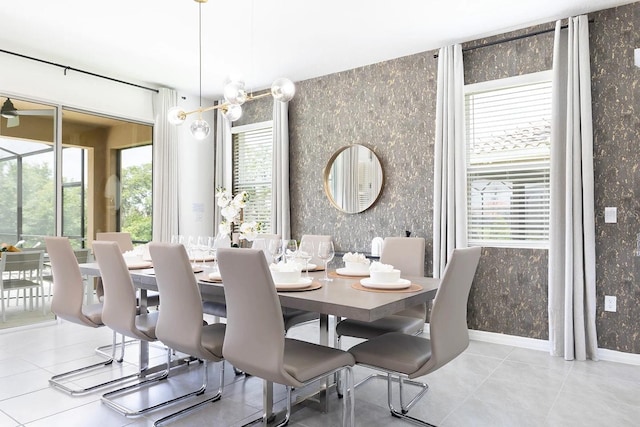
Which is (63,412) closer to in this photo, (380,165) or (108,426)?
(108,426)

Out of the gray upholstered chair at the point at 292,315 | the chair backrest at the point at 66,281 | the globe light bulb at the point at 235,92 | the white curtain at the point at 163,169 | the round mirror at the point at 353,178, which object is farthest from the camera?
the white curtain at the point at 163,169

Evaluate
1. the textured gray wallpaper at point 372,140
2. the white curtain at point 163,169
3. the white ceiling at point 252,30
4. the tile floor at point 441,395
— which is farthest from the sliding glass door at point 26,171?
the textured gray wallpaper at point 372,140

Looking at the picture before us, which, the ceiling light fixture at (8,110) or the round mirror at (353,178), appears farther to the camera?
the round mirror at (353,178)

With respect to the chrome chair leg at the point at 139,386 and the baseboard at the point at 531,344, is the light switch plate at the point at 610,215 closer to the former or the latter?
the baseboard at the point at 531,344

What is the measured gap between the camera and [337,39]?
13.5ft

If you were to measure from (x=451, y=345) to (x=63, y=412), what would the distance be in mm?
2113

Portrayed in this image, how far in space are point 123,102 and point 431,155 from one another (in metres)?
3.56

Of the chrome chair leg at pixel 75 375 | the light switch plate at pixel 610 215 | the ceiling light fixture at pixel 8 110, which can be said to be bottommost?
the chrome chair leg at pixel 75 375

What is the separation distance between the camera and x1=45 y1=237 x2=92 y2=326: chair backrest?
295 cm

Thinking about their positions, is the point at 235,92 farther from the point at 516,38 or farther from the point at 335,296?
the point at 516,38

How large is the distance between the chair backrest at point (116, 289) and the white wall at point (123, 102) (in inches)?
106

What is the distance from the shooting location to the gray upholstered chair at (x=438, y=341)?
2023mm

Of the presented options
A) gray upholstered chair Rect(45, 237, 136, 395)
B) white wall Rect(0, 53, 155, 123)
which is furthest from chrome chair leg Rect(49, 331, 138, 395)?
white wall Rect(0, 53, 155, 123)

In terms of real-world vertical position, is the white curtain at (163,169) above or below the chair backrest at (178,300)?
above
